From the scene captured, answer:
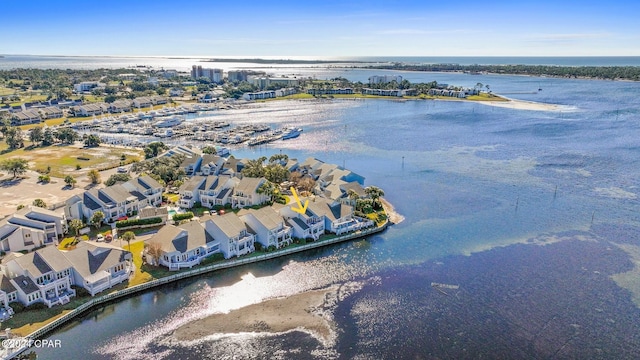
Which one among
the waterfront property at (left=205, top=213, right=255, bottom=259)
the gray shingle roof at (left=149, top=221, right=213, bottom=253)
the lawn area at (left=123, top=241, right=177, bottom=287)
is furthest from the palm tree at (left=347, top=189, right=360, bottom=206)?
the lawn area at (left=123, top=241, right=177, bottom=287)

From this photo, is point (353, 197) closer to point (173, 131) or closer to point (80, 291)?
point (80, 291)

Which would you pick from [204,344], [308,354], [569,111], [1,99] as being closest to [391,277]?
[308,354]

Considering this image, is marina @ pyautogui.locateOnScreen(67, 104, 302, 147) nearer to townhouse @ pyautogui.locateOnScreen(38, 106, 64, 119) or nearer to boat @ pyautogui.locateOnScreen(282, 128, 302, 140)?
boat @ pyautogui.locateOnScreen(282, 128, 302, 140)

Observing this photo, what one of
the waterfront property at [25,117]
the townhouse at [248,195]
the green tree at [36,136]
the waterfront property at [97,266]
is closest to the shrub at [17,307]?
the waterfront property at [97,266]

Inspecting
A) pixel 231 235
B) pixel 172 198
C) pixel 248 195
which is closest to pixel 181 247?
pixel 231 235

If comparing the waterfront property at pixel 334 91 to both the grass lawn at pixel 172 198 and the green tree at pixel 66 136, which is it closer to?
the green tree at pixel 66 136

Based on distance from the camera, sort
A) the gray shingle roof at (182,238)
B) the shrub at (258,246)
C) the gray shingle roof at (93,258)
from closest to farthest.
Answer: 1. the gray shingle roof at (93,258)
2. the gray shingle roof at (182,238)
3. the shrub at (258,246)
